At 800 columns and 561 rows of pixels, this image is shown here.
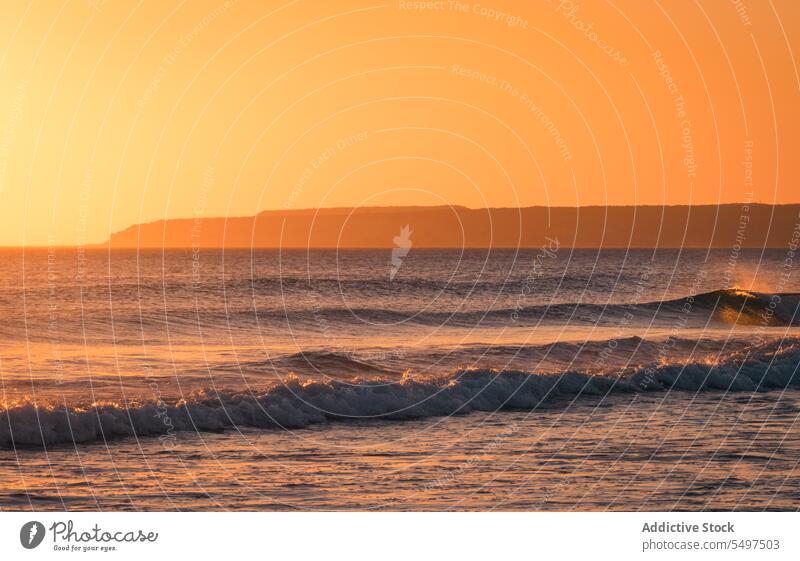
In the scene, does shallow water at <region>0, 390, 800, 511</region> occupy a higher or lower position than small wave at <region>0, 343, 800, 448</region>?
lower

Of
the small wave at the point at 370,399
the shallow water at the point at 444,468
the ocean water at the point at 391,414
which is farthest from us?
the small wave at the point at 370,399

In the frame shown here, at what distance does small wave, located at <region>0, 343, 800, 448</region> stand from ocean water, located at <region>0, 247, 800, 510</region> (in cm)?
6

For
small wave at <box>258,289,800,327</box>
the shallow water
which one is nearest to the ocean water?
the shallow water

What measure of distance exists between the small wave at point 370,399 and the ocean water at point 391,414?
6 centimetres

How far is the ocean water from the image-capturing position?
54.2 feet

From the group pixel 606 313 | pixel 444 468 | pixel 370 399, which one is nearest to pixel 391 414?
pixel 370 399

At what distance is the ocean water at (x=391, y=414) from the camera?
54.2 ft

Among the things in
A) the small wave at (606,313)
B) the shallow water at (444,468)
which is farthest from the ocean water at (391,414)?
the small wave at (606,313)

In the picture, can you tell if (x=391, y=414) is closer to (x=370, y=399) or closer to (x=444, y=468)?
(x=370, y=399)

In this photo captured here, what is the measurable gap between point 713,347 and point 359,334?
51.5ft

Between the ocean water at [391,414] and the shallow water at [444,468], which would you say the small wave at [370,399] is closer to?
the ocean water at [391,414]

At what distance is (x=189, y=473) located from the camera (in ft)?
57.4

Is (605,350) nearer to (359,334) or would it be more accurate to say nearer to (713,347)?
(713,347)

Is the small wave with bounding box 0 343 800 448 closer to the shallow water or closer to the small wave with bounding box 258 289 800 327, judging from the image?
the shallow water
